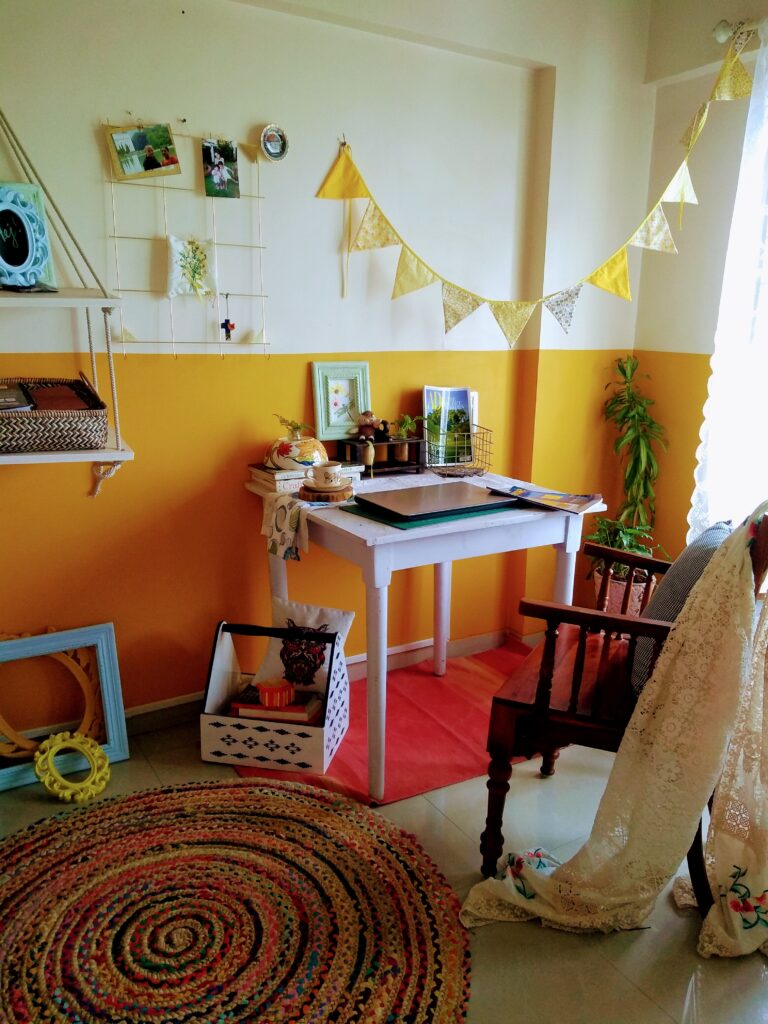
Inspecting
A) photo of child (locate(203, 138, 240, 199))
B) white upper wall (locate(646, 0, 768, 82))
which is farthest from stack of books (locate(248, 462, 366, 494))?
white upper wall (locate(646, 0, 768, 82))

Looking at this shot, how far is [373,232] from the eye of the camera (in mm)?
2498

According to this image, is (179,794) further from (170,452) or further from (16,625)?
(170,452)

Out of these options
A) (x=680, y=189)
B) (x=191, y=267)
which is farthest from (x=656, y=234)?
(x=191, y=267)

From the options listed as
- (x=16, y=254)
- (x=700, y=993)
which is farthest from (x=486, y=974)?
(x=16, y=254)

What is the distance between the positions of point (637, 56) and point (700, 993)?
287 centimetres

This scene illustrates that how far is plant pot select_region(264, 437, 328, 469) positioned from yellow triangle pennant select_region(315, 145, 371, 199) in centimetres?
76

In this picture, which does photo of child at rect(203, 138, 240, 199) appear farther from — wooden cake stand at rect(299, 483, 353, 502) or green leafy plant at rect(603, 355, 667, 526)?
green leafy plant at rect(603, 355, 667, 526)

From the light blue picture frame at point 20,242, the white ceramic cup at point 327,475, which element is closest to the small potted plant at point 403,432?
the white ceramic cup at point 327,475

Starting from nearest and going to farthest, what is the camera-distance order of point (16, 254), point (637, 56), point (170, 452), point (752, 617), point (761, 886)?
point (752, 617)
point (761, 886)
point (16, 254)
point (170, 452)
point (637, 56)

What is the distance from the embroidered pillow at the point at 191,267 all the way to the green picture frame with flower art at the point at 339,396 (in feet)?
1.39

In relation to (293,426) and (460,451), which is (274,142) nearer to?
(293,426)

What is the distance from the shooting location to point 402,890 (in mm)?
1878

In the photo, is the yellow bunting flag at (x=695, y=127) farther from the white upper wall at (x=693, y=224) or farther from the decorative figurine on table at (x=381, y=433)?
the decorative figurine on table at (x=381, y=433)

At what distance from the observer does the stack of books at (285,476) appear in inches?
93.1
